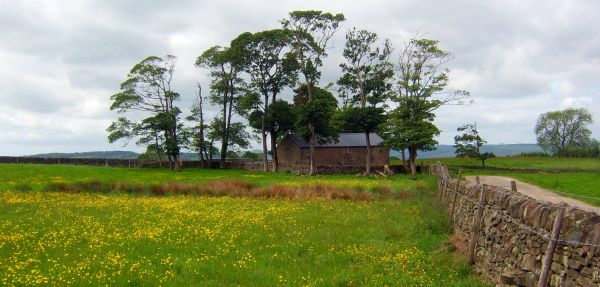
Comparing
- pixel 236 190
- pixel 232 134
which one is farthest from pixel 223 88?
pixel 236 190

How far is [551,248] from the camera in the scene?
7496 millimetres

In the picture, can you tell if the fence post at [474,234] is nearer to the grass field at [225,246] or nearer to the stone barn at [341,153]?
the grass field at [225,246]

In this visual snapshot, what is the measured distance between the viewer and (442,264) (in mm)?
12695

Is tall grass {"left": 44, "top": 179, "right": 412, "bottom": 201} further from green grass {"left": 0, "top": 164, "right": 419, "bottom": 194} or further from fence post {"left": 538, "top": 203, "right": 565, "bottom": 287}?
fence post {"left": 538, "top": 203, "right": 565, "bottom": 287}

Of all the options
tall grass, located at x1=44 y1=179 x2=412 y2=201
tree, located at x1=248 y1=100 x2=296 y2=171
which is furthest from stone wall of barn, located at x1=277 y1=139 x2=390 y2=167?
tall grass, located at x1=44 y1=179 x2=412 y2=201

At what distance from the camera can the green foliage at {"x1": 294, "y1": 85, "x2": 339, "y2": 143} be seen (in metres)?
68.1

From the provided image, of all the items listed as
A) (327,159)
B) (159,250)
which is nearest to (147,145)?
(327,159)

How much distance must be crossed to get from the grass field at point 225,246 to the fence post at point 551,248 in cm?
286

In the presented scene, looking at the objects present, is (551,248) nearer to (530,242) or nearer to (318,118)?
→ (530,242)

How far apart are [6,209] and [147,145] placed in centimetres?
5771

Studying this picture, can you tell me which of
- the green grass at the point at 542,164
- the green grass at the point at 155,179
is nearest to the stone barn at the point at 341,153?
the green grass at the point at 542,164

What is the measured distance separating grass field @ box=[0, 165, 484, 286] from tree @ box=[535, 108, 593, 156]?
113305mm

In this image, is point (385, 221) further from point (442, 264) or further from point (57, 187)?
point (57, 187)

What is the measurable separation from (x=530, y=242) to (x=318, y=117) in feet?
197
